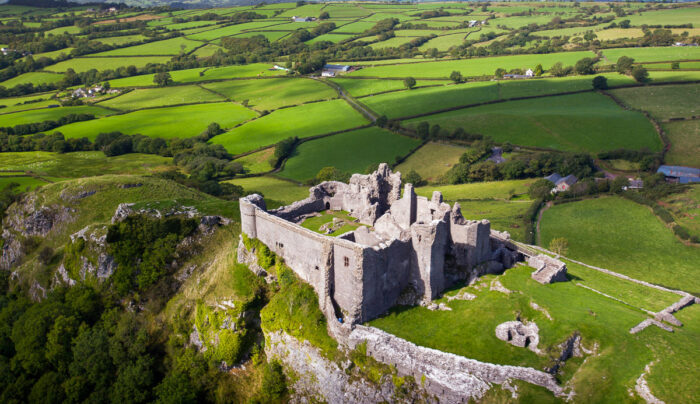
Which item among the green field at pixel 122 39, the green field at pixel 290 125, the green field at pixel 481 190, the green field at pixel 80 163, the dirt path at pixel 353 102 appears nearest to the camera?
the green field at pixel 481 190

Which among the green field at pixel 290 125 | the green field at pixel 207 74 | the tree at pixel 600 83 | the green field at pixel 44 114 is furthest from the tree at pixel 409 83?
the green field at pixel 44 114

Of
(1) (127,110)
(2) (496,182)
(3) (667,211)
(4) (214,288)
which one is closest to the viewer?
(4) (214,288)

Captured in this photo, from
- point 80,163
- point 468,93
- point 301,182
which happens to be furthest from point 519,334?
point 468,93

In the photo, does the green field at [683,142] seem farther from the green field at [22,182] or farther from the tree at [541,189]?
Answer: the green field at [22,182]

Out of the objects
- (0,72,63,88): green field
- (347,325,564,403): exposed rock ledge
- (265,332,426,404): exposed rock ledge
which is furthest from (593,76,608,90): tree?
(0,72,63,88): green field

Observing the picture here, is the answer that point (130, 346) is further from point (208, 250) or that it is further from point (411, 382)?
point (411, 382)

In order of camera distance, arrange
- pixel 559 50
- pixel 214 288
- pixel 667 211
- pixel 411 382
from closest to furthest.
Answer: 1. pixel 411 382
2. pixel 214 288
3. pixel 667 211
4. pixel 559 50

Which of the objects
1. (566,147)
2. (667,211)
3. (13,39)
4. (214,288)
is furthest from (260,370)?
(13,39)
